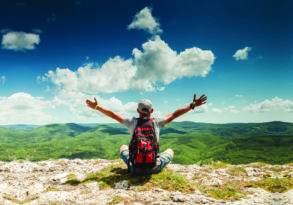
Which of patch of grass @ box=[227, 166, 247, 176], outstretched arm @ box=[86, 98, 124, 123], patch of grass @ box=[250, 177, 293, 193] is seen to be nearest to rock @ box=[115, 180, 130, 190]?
outstretched arm @ box=[86, 98, 124, 123]

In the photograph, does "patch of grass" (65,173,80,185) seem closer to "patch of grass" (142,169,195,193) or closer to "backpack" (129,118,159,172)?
"backpack" (129,118,159,172)

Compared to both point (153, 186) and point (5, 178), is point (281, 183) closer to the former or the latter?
point (153, 186)

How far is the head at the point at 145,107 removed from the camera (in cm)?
1293

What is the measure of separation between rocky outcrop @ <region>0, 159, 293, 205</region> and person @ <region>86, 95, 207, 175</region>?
1190 millimetres

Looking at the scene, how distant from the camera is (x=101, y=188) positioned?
13109 millimetres

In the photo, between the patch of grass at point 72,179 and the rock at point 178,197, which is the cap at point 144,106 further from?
the patch of grass at point 72,179

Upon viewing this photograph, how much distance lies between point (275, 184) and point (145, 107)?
6816mm

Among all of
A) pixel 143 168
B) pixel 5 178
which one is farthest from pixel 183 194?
pixel 5 178

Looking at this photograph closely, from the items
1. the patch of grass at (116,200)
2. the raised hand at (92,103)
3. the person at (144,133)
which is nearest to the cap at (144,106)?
the person at (144,133)

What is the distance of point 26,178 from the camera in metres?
16.7

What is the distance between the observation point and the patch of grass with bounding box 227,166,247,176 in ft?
54.0

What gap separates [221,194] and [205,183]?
102 inches

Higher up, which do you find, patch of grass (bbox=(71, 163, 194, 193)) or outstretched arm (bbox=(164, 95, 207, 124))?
outstretched arm (bbox=(164, 95, 207, 124))

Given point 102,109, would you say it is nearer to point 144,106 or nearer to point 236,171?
point 144,106
